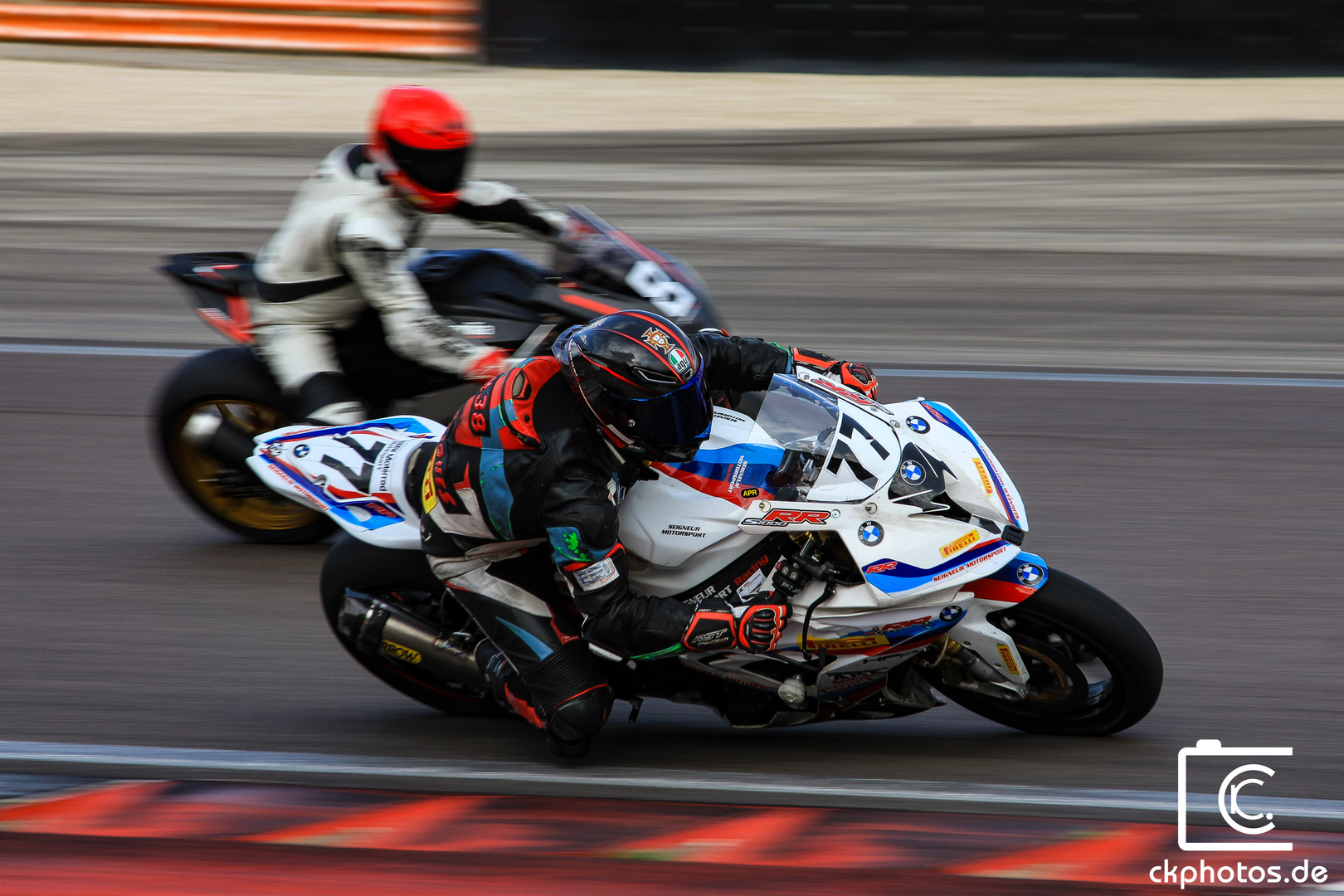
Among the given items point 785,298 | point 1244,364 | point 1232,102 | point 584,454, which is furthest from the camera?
point 1232,102

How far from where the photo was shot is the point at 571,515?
3.60 meters

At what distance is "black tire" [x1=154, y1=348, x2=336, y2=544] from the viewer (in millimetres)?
5613

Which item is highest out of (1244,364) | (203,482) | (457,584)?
(457,584)

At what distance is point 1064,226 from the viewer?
10.6 meters

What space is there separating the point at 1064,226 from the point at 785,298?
251 centimetres

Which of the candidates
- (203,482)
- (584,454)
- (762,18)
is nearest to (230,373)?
(203,482)

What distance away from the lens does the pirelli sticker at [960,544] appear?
368 centimetres

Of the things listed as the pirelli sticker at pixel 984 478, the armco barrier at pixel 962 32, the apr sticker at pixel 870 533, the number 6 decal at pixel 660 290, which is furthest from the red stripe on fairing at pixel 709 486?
the armco barrier at pixel 962 32

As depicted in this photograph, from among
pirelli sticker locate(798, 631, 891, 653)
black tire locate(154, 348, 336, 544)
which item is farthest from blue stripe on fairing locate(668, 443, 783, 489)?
black tire locate(154, 348, 336, 544)

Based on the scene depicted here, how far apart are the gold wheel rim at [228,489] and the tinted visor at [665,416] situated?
7.97ft

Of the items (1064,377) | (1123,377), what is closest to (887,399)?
(1064,377)

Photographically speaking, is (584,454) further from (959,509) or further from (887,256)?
(887,256)

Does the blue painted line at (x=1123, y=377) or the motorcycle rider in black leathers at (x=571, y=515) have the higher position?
the motorcycle rider in black leathers at (x=571, y=515)

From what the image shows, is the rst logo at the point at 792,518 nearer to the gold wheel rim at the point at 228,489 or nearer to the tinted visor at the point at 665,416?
the tinted visor at the point at 665,416
